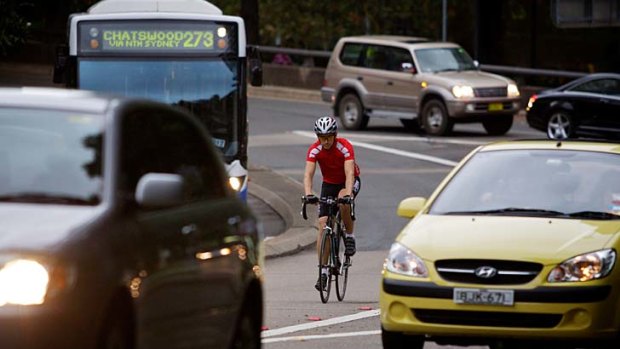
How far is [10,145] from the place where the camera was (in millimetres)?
7719

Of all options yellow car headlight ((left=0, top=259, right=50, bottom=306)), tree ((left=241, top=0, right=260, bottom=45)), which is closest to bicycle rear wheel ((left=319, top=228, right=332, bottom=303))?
yellow car headlight ((left=0, top=259, right=50, bottom=306))

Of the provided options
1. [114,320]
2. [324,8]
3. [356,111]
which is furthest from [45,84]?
[114,320]

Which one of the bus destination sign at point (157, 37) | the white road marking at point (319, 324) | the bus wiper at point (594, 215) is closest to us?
→ the bus wiper at point (594, 215)

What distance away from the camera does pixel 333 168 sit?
49.9 feet

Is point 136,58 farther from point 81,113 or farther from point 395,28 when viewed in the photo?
point 395,28

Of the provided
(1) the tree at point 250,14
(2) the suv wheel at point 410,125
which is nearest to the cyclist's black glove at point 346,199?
(1) the tree at point 250,14

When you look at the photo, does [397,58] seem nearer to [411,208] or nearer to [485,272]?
[411,208]

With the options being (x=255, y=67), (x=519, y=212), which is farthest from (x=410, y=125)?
(x=519, y=212)

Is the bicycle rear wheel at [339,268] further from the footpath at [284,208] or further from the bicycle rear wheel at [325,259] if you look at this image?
the footpath at [284,208]

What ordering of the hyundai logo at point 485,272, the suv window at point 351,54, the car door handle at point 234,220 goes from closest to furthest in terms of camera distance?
the car door handle at point 234,220, the hyundai logo at point 485,272, the suv window at point 351,54

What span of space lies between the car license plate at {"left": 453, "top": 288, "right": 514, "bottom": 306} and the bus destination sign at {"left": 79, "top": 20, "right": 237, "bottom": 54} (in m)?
9.26

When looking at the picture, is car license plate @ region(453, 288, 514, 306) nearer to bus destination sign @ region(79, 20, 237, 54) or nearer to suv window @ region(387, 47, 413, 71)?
bus destination sign @ region(79, 20, 237, 54)

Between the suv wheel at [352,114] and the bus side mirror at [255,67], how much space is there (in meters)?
16.1

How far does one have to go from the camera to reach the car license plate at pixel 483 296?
9703mm
